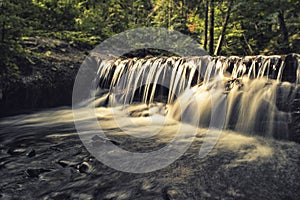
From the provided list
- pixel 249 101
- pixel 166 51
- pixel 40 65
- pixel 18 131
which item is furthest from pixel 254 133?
pixel 166 51

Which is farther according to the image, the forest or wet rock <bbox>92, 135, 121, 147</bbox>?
the forest

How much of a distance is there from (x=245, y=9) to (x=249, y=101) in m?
8.28

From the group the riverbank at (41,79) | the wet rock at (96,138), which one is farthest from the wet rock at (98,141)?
the riverbank at (41,79)

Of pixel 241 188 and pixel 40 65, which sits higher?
pixel 40 65

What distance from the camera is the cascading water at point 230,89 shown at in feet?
19.9

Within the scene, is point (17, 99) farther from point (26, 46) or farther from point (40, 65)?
point (26, 46)

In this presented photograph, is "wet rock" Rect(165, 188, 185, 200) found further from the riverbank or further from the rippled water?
the riverbank

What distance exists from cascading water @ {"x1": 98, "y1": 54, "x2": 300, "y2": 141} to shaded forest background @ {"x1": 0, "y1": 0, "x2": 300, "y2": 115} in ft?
13.2

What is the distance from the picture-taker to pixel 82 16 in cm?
1623

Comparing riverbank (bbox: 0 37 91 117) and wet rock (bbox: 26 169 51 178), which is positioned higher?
riverbank (bbox: 0 37 91 117)

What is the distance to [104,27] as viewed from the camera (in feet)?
56.6

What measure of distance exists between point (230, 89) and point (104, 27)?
12.2m

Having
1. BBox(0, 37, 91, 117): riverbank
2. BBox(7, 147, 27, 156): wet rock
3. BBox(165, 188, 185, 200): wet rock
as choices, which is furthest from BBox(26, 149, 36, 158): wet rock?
BBox(0, 37, 91, 117): riverbank

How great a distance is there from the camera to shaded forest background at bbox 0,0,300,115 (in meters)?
8.88
